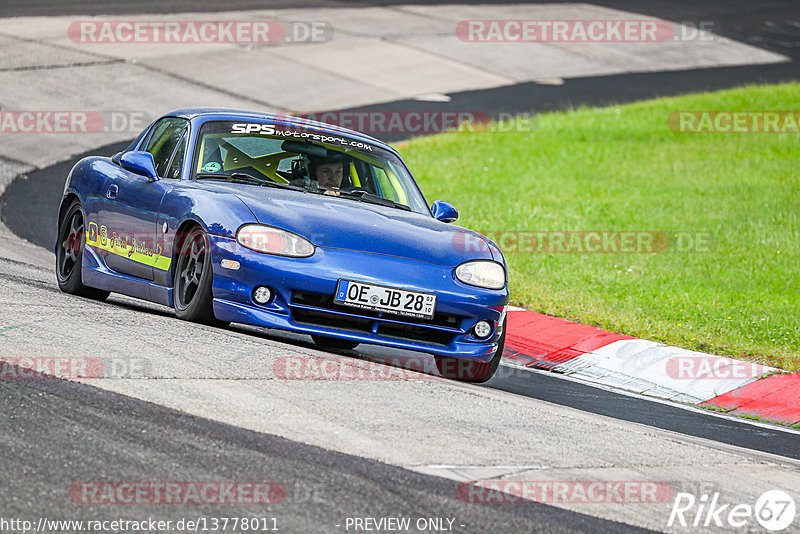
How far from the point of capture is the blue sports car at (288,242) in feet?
22.0

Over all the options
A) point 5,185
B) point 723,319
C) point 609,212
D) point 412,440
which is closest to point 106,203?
point 412,440

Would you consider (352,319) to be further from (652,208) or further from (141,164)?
(652,208)

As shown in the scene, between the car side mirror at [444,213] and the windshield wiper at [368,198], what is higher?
the windshield wiper at [368,198]

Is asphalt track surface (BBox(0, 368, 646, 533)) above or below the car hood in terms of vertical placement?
below

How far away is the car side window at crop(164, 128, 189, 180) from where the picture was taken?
787cm

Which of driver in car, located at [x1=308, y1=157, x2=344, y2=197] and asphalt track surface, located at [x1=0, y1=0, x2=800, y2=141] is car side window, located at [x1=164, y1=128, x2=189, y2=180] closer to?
driver in car, located at [x1=308, y1=157, x2=344, y2=197]

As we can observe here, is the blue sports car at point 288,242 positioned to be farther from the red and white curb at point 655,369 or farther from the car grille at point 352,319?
the red and white curb at point 655,369

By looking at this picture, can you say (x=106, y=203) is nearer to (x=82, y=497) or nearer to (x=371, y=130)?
(x=82, y=497)

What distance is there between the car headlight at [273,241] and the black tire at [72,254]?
2.28 m

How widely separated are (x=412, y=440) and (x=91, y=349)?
6.02ft

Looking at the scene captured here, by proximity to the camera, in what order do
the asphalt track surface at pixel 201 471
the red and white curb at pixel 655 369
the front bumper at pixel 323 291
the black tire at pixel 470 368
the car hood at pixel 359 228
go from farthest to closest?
the red and white curb at pixel 655 369 < the black tire at pixel 470 368 < the car hood at pixel 359 228 < the front bumper at pixel 323 291 < the asphalt track surface at pixel 201 471

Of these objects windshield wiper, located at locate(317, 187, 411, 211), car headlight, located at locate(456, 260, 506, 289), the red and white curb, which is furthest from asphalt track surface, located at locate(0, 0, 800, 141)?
car headlight, located at locate(456, 260, 506, 289)

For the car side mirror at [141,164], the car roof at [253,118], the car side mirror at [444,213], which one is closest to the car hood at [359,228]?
the car side mirror at [444,213]

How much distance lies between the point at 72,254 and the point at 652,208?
8.77 metres
